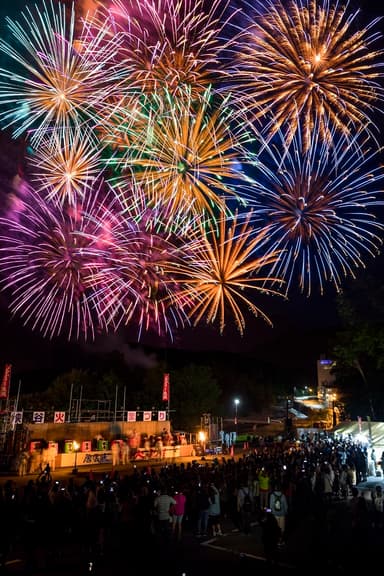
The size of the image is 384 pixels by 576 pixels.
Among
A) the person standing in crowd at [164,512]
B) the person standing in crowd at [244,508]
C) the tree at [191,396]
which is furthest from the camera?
the tree at [191,396]

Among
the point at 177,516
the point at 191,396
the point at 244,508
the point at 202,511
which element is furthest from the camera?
the point at 191,396

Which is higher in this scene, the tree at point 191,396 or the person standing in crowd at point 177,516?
the tree at point 191,396

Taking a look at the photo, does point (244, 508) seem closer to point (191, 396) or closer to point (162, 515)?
point (162, 515)

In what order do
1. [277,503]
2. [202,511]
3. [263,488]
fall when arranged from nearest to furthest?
1. [277,503]
2. [202,511]
3. [263,488]

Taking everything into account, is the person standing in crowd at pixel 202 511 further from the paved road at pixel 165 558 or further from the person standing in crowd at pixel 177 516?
the person standing in crowd at pixel 177 516

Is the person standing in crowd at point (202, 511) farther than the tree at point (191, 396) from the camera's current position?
No

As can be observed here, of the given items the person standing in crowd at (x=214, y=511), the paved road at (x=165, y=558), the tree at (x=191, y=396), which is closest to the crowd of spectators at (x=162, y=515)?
the person standing in crowd at (x=214, y=511)

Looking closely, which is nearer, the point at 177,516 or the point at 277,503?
the point at 277,503

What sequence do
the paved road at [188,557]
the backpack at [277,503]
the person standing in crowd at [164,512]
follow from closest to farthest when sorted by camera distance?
the paved road at [188,557] → the backpack at [277,503] → the person standing in crowd at [164,512]

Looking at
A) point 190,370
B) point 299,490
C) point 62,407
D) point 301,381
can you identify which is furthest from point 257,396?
point 299,490

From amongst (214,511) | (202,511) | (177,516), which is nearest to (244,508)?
(214,511)

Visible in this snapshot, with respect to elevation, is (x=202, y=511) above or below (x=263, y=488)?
below

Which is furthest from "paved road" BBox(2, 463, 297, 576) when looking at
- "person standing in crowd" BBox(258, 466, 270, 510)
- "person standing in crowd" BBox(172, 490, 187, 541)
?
"person standing in crowd" BBox(258, 466, 270, 510)

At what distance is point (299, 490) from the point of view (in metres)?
12.8
